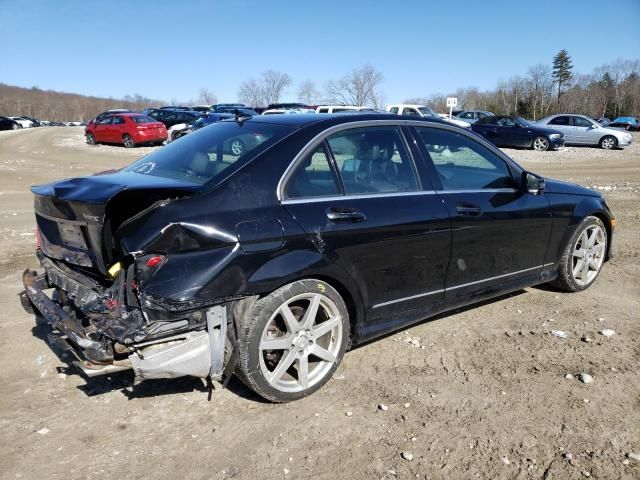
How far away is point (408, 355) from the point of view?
390 cm

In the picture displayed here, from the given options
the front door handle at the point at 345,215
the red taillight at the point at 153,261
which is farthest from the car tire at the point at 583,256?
the red taillight at the point at 153,261

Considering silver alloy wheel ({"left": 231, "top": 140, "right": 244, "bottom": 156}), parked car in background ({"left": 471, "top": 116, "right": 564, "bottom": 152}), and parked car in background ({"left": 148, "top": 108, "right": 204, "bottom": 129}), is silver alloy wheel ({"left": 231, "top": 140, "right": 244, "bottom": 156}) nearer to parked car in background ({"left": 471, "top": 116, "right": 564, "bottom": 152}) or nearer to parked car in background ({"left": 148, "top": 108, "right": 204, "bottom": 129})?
parked car in background ({"left": 471, "top": 116, "right": 564, "bottom": 152})

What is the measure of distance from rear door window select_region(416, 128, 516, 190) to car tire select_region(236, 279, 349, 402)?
134 cm

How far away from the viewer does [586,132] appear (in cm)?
2512

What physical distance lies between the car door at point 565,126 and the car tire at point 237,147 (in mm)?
24977

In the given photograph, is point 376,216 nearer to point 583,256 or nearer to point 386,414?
point 386,414

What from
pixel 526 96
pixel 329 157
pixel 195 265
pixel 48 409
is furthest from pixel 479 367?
pixel 526 96

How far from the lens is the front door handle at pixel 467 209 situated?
391cm

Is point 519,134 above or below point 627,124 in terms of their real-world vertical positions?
below

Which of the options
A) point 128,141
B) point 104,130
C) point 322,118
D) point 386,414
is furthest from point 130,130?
point 386,414

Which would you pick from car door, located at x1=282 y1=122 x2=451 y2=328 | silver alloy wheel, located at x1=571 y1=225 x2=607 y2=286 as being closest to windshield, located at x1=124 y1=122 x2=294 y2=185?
car door, located at x1=282 y1=122 x2=451 y2=328

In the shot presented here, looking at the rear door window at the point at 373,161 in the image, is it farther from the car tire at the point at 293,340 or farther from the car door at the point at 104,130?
the car door at the point at 104,130

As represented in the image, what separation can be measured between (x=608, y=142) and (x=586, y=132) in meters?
1.06

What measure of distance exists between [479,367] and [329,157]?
178cm
